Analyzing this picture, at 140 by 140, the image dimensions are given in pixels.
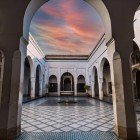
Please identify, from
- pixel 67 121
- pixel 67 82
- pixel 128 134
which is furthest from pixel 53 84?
pixel 128 134

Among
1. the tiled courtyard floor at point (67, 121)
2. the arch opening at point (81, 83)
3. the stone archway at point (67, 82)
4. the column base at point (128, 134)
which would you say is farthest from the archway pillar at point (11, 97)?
the stone archway at point (67, 82)

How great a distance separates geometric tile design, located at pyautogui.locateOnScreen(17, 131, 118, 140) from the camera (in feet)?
10.7

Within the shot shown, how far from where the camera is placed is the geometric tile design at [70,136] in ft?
10.7

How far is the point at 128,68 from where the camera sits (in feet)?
11.2

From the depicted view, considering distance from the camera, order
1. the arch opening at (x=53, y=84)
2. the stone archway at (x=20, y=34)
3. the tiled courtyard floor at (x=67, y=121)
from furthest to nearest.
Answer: the arch opening at (x=53, y=84) → the tiled courtyard floor at (x=67, y=121) → the stone archway at (x=20, y=34)

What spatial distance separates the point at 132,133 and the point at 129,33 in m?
2.47

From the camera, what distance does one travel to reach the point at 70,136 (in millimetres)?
3408

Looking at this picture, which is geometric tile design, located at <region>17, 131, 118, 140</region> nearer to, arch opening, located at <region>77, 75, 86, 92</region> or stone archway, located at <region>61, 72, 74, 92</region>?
arch opening, located at <region>77, 75, 86, 92</region>

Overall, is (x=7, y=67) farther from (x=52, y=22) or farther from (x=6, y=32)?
(x=52, y=22)

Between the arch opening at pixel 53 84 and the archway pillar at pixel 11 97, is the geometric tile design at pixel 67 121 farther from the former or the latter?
the arch opening at pixel 53 84

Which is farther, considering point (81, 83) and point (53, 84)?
point (81, 83)

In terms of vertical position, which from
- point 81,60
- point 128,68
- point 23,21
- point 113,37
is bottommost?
point 128,68

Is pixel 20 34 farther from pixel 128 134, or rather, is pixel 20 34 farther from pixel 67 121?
pixel 128 134

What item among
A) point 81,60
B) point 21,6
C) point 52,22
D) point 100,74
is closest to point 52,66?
point 81,60
